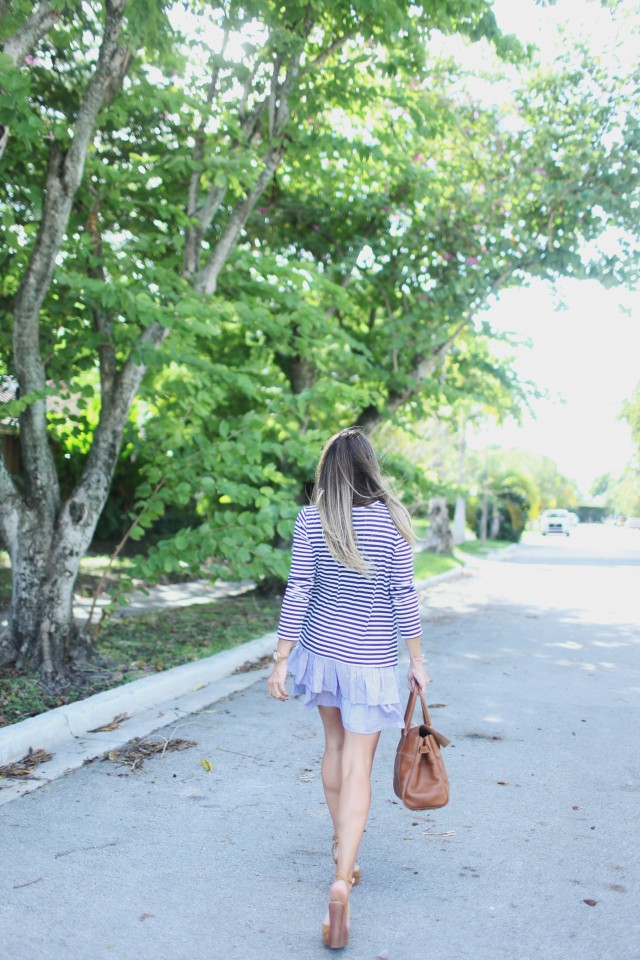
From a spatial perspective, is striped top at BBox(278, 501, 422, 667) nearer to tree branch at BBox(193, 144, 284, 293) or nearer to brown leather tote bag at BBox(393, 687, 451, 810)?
brown leather tote bag at BBox(393, 687, 451, 810)

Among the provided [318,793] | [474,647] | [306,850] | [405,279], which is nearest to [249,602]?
[474,647]

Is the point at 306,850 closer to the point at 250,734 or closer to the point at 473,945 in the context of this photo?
the point at 473,945

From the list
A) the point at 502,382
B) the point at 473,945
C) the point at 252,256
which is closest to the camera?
the point at 473,945

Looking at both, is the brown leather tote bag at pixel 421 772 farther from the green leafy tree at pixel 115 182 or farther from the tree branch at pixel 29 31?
the tree branch at pixel 29 31

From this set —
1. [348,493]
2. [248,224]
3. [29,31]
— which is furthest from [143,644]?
[248,224]

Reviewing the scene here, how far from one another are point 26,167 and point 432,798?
6935mm

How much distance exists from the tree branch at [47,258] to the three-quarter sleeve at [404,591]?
423 centimetres

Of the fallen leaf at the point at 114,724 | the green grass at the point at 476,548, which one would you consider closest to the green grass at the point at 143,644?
the fallen leaf at the point at 114,724

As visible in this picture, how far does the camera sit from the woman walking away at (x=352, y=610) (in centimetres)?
357

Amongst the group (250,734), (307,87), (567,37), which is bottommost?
(250,734)

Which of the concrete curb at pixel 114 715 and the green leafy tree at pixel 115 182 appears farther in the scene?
the green leafy tree at pixel 115 182

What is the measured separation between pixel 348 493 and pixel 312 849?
1721mm

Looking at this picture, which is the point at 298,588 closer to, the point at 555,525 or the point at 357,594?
the point at 357,594

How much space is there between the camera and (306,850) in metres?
4.10
